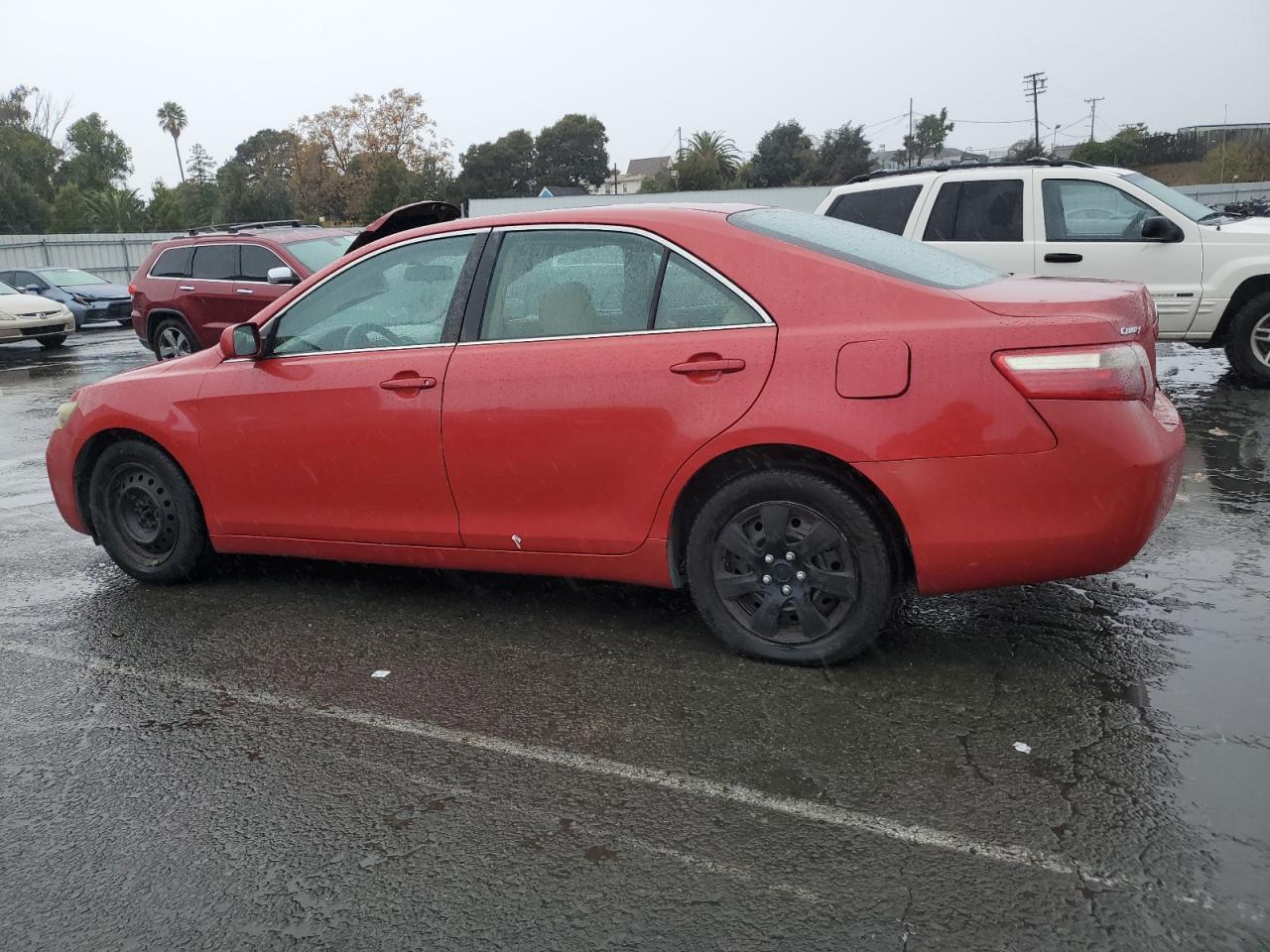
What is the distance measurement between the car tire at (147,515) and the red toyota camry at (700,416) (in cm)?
15

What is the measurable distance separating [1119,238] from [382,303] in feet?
21.6

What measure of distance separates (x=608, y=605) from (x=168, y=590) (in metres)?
2.19

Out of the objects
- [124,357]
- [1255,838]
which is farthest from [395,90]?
[1255,838]

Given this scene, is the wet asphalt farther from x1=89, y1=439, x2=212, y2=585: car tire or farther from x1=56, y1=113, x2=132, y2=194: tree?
x1=56, y1=113, x2=132, y2=194: tree

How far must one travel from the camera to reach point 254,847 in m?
2.97

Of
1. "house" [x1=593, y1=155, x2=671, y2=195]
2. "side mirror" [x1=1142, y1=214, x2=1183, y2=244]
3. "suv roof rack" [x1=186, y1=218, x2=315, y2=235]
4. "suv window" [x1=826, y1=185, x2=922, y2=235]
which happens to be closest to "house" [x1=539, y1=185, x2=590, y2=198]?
"suv roof rack" [x1=186, y1=218, x2=315, y2=235]

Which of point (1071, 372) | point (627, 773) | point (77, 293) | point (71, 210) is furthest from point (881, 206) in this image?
point (71, 210)

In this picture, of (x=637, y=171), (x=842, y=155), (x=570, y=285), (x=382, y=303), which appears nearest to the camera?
(x=570, y=285)

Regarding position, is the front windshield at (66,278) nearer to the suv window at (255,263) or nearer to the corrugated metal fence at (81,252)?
the corrugated metal fence at (81,252)

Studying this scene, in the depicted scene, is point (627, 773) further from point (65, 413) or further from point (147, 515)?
point (65, 413)

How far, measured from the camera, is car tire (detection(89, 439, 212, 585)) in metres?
5.10

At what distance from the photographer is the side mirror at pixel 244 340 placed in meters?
4.76

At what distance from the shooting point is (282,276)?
12547 mm

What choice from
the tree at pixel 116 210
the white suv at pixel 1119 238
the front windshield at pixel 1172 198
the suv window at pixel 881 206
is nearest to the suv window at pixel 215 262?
the suv window at pixel 881 206
